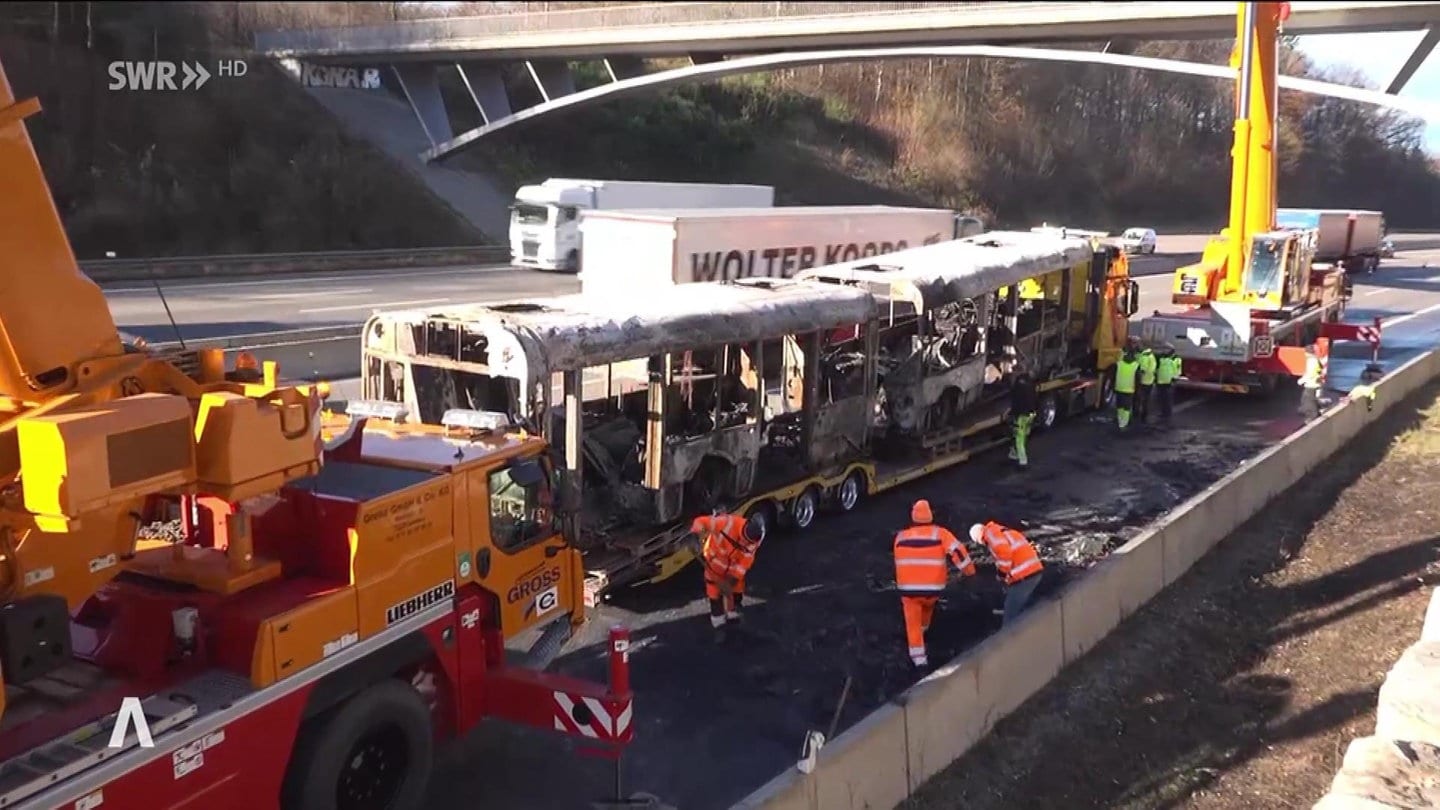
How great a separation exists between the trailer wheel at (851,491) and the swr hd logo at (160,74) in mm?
30565

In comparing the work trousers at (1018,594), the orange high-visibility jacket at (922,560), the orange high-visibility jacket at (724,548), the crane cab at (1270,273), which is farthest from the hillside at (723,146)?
the work trousers at (1018,594)

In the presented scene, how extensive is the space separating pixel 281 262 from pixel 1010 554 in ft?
105

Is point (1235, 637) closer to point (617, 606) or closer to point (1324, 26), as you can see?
point (617, 606)

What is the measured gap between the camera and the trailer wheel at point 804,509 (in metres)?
13.0

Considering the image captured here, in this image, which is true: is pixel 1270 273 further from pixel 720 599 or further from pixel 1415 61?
pixel 720 599

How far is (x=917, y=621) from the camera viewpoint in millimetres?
9328

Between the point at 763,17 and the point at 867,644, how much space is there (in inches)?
1235

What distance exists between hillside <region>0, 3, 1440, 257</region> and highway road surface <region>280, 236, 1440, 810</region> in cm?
1989

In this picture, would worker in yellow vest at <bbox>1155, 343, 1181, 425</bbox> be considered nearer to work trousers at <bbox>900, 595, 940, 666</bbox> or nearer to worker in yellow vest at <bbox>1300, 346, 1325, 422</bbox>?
worker in yellow vest at <bbox>1300, 346, 1325, 422</bbox>

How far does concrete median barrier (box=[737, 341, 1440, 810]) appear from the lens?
688 centimetres

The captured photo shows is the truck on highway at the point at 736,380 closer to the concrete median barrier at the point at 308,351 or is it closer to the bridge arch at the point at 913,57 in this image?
the concrete median barrier at the point at 308,351

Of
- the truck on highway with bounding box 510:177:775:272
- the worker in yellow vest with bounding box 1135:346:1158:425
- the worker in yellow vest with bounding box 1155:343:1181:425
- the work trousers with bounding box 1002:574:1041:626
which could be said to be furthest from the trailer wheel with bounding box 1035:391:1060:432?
the truck on highway with bounding box 510:177:775:272

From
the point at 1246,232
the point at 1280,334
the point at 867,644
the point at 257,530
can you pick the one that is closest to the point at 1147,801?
the point at 867,644

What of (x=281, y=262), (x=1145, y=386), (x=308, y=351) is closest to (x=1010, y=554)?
(x=1145, y=386)
